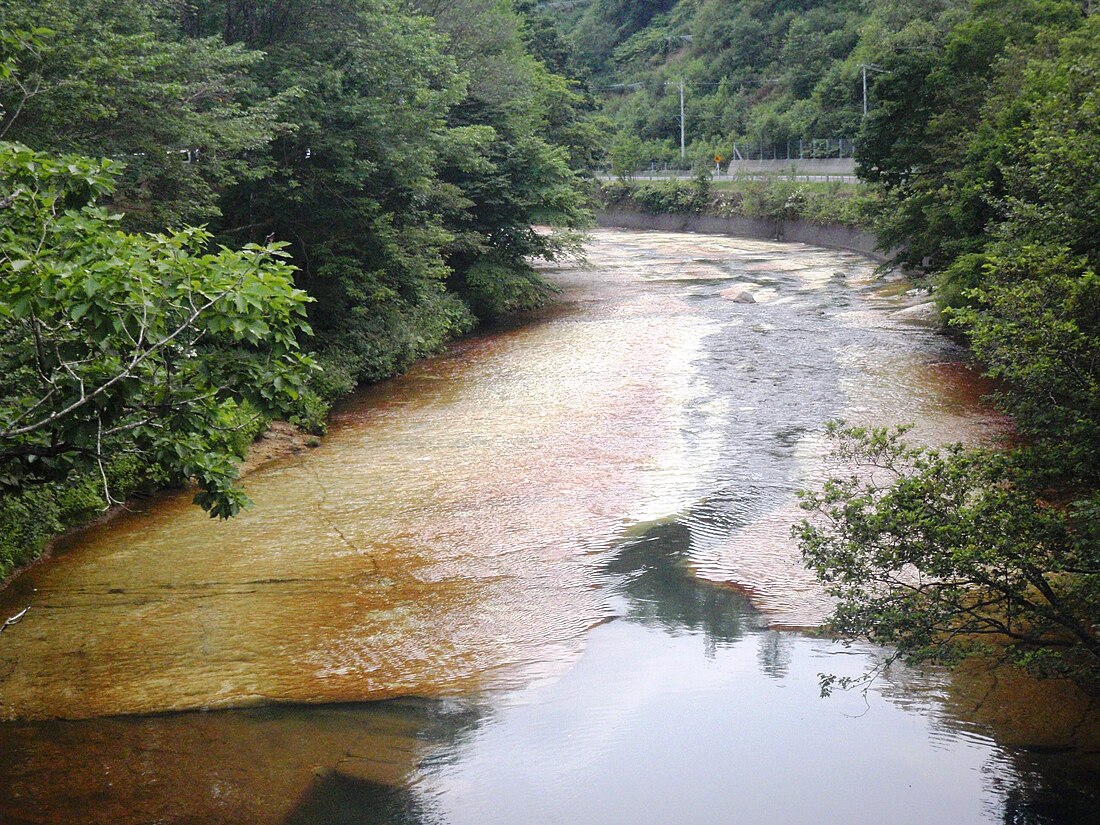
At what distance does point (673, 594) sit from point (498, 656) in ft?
7.44

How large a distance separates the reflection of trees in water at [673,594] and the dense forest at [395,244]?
3.94 feet

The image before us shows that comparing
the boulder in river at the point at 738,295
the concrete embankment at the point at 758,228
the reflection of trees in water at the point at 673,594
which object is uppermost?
the concrete embankment at the point at 758,228

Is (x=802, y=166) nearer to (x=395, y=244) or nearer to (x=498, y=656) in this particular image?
(x=395, y=244)

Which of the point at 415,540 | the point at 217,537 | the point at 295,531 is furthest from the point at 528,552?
the point at 217,537

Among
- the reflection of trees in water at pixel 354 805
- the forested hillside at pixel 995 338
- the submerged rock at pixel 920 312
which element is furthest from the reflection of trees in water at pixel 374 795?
the submerged rock at pixel 920 312

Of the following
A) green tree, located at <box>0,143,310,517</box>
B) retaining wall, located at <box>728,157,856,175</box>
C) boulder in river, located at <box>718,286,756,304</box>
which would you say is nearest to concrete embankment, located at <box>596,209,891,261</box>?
retaining wall, located at <box>728,157,856,175</box>

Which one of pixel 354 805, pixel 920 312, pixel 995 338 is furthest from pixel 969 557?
pixel 920 312

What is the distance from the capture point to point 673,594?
11461mm

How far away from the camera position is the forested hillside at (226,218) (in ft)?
21.7

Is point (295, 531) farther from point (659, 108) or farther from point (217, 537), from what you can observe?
point (659, 108)

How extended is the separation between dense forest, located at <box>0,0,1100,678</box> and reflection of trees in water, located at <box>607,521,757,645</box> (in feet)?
3.94

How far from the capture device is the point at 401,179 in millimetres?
22016

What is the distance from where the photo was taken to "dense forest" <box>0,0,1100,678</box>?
6887 millimetres

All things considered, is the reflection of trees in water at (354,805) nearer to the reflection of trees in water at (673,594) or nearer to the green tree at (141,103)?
the reflection of trees in water at (673,594)
